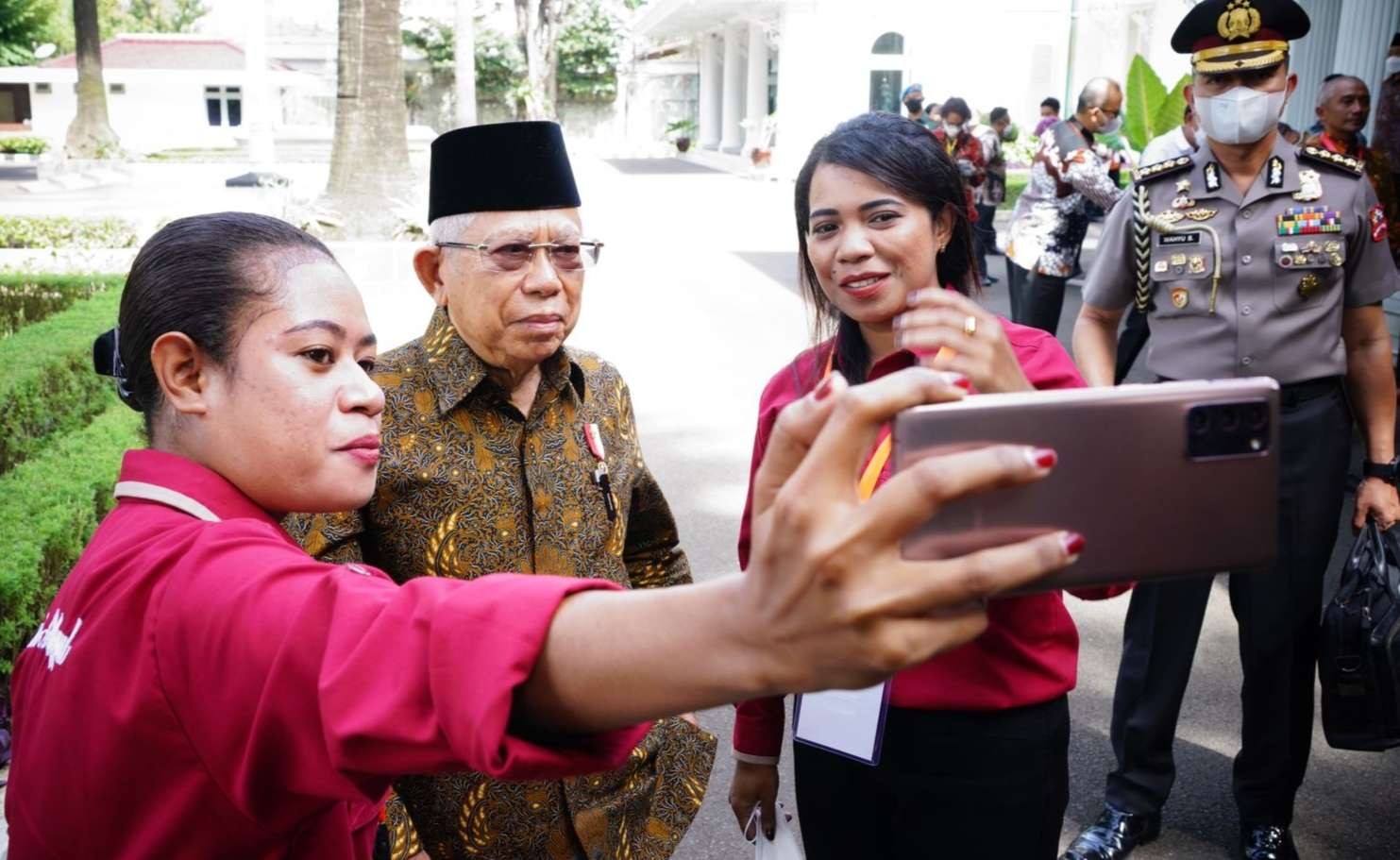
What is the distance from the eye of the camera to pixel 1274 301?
325 centimetres

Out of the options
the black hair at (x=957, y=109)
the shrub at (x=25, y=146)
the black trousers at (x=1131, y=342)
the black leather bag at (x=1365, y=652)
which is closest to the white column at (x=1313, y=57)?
the black hair at (x=957, y=109)

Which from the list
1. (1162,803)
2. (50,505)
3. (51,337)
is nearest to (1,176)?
(51,337)


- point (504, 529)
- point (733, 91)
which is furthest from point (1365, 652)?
point (733, 91)

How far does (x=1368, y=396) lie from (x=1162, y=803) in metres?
1.24

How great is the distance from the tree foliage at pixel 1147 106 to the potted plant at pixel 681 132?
33456mm

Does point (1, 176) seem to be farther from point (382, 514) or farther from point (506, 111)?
point (382, 514)

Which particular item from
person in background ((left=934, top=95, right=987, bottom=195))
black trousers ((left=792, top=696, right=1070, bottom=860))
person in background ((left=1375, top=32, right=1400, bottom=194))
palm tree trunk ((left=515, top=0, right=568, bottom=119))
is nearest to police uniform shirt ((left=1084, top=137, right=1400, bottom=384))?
black trousers ((left=792, top=696, right=1070, bottom=860))

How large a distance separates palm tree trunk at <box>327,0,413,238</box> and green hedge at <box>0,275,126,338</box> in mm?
5012

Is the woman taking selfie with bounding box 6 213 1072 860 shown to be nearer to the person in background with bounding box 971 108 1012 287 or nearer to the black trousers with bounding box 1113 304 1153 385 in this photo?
Answer: the black trousers with bounding box 1113 304 1153 385

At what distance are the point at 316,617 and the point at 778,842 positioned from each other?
149 centimetres

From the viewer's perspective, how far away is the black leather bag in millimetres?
2990

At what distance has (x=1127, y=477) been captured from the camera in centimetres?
90

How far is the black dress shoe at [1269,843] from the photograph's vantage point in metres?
3.31

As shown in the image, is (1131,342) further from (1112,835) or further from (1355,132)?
(1112,835)
